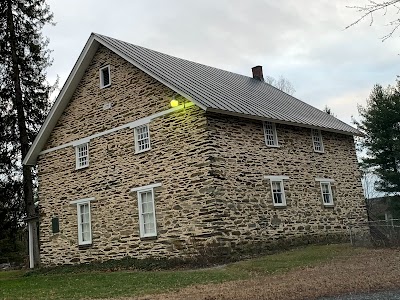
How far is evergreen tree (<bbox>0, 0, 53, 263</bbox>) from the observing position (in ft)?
84.8

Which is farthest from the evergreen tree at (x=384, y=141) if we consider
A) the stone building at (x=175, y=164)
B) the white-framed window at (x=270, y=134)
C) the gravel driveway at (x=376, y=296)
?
the gravel driveway at (x=376, y=296)

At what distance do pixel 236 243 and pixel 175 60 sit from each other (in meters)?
10.3

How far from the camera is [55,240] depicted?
21234 mm

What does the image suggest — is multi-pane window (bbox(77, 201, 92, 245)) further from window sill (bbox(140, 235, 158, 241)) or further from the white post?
the white post

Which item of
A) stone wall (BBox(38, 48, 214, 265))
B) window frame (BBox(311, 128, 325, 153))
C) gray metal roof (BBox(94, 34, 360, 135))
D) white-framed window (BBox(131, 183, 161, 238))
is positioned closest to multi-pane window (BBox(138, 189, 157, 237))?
white-framed window (BBox(131, 183, 161, 238))

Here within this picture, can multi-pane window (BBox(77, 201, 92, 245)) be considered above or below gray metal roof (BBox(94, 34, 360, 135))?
below

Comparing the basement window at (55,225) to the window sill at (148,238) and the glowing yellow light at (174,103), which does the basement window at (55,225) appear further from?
the glowing yellow light at (174,103)

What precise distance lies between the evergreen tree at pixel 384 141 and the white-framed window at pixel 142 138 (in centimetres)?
1917

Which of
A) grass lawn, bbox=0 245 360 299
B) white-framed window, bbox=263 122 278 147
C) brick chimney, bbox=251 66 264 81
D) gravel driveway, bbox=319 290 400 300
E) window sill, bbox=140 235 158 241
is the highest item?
brick chimney, bbox=251 66 264 81

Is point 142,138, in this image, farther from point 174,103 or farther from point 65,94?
point 65,94

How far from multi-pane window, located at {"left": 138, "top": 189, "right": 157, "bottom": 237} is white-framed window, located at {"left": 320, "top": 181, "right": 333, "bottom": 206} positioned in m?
7.49

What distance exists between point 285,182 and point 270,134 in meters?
1.96

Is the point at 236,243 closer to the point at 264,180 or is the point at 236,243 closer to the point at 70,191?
the point at 264,180

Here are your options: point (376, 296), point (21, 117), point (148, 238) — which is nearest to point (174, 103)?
point (148, 238)
